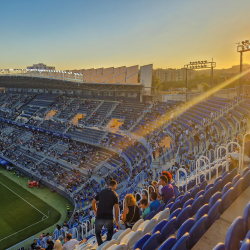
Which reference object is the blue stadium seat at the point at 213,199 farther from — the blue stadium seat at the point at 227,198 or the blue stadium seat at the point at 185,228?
the blue stadium seat at the point at 185,228

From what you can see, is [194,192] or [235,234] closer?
[235,234]

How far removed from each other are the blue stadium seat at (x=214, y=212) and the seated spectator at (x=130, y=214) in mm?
1527

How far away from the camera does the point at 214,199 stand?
4.64 m

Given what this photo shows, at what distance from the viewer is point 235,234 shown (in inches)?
122

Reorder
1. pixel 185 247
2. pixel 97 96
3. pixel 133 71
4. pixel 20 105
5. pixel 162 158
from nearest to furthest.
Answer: pixel 185 247
pixel 162 158
pixel 133 71
pixel 97 96
pixel 20 105

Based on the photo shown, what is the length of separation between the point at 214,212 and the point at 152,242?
1207 millimetres

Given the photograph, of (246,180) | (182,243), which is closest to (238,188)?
(246,180)

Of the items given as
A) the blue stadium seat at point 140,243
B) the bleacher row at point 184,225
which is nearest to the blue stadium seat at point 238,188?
the bleacher row at point 184,225

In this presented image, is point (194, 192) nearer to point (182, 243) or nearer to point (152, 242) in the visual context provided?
point (152, 242)

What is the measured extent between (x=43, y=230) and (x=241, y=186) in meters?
14.5

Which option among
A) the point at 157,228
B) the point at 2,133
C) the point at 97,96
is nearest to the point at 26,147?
the point at 2,133

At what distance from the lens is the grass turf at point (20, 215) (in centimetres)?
1565

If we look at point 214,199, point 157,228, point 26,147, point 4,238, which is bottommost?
point 4,238

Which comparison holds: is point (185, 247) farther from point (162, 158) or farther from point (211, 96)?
point (211, 96)
